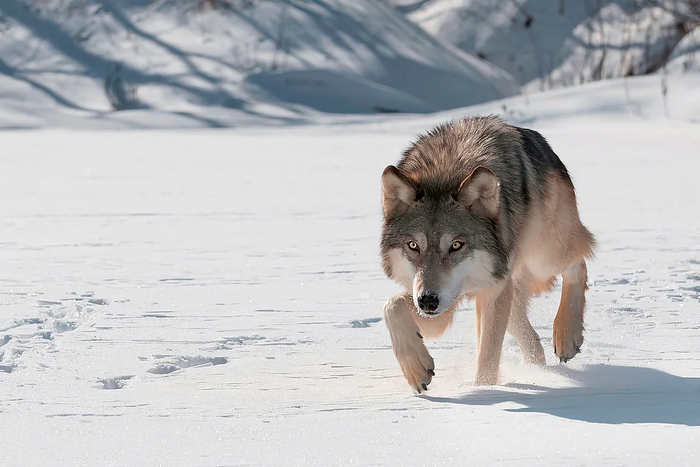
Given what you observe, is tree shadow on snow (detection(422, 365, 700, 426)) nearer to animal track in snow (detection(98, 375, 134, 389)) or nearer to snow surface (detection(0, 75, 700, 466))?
snow surface (detection(0, 75, 700, 466))

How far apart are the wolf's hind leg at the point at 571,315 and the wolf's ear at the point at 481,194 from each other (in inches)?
34.6

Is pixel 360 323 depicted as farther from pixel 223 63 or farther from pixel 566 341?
pixel 223 63

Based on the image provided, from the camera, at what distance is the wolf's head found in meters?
3.99

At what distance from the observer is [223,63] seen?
21672mm

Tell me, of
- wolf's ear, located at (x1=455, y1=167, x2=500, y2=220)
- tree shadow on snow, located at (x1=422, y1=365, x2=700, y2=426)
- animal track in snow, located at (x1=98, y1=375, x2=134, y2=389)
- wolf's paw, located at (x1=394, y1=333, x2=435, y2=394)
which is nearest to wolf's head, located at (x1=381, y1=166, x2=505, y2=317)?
wolf's ear, located at (x1=455, y1=167, x2=500, y2=220)

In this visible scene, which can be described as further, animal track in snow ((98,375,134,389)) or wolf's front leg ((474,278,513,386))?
wolf's front leg ((474,278,513,386))

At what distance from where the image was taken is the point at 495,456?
3.04 m

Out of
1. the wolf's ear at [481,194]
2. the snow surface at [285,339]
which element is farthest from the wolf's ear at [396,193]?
the snow surface at [285,339]

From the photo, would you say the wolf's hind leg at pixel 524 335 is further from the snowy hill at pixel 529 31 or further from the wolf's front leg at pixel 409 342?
the snowy hill at pixel 529 31

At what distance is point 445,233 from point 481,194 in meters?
0.24

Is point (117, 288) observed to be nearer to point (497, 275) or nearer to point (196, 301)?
point (196, 301)

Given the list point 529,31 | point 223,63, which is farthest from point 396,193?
point 529,31

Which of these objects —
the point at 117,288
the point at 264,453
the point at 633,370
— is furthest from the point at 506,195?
the point at 117,288

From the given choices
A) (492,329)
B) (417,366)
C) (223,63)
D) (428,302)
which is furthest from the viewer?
(223,63)
